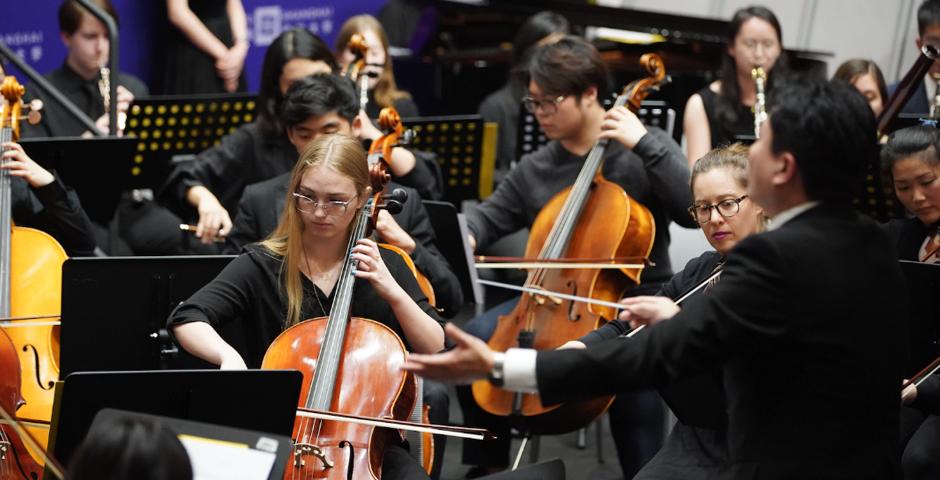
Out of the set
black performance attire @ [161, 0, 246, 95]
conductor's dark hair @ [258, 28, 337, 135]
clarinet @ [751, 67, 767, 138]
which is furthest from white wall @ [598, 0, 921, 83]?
conductor's dark hair @ [258, 28, 337, 135]

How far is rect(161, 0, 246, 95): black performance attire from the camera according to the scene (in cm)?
534

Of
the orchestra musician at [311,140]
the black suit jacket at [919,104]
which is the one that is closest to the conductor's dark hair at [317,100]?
the orchestra musician at [311,140]

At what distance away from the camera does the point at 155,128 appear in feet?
12.6

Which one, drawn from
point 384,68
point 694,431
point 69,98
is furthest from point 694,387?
point 69,98

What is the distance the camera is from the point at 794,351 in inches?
63.2

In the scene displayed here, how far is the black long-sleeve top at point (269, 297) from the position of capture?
2496mm

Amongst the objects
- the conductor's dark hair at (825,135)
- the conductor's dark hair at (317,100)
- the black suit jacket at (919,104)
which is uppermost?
the conductor's dark hair at (825,135)

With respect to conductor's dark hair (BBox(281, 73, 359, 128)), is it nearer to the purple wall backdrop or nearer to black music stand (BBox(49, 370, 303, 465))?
black music stand (BBox(49, 370, 303, 465))

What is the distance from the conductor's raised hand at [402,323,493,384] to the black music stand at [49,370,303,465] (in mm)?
458

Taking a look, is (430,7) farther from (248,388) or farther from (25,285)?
(248,388)

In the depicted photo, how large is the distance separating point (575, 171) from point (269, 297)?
49.0 inches

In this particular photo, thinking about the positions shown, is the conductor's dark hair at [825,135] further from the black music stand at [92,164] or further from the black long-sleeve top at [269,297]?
the black music stand at [92,164]

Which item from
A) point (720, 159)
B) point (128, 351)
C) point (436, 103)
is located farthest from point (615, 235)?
point (436, 103)

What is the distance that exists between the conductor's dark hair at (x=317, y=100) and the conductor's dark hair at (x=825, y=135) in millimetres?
1728
